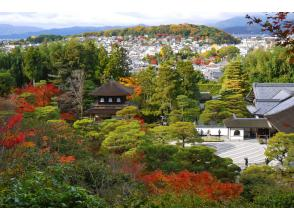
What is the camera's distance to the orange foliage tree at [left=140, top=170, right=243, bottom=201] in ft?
20.1

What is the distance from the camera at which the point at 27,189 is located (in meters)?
3.62

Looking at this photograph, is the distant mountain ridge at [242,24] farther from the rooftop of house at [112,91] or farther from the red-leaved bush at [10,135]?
the rooftop of house at [112,91]

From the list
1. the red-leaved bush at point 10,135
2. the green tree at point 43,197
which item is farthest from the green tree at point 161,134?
the green tree at point 43,197

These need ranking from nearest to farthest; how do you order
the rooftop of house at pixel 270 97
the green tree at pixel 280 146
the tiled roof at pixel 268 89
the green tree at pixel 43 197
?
the green tree at pixel 43 197, the green tree at pixel 280 146, the rooftop of house at pixel 270 97, the tiled roof at pixel 268 89

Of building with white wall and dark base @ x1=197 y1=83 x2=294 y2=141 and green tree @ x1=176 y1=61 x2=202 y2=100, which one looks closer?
building with white wall and dark base @ x1=197 y1=83 x2=294 y2=141

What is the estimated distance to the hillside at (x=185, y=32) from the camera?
42.7 metres

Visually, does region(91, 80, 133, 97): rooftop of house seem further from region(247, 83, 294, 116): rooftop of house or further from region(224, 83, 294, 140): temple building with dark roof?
region(247, 83, 294, 116): rooftop of house

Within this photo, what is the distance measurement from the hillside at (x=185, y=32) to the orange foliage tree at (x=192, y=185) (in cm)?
3592

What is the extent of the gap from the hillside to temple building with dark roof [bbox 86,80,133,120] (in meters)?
26.6

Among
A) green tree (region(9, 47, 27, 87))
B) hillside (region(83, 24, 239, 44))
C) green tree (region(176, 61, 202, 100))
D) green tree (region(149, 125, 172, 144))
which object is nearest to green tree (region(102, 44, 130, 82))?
green tree (region(9, 47, 27, 87))

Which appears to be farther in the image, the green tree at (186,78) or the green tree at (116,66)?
the green tree at (116,66)

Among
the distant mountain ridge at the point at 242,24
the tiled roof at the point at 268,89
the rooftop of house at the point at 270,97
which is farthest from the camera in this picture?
the tiled roof at the point at 268,89

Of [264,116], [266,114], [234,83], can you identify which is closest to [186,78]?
[234,83]

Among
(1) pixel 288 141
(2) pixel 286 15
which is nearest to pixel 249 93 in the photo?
(1) pixel 288 141
